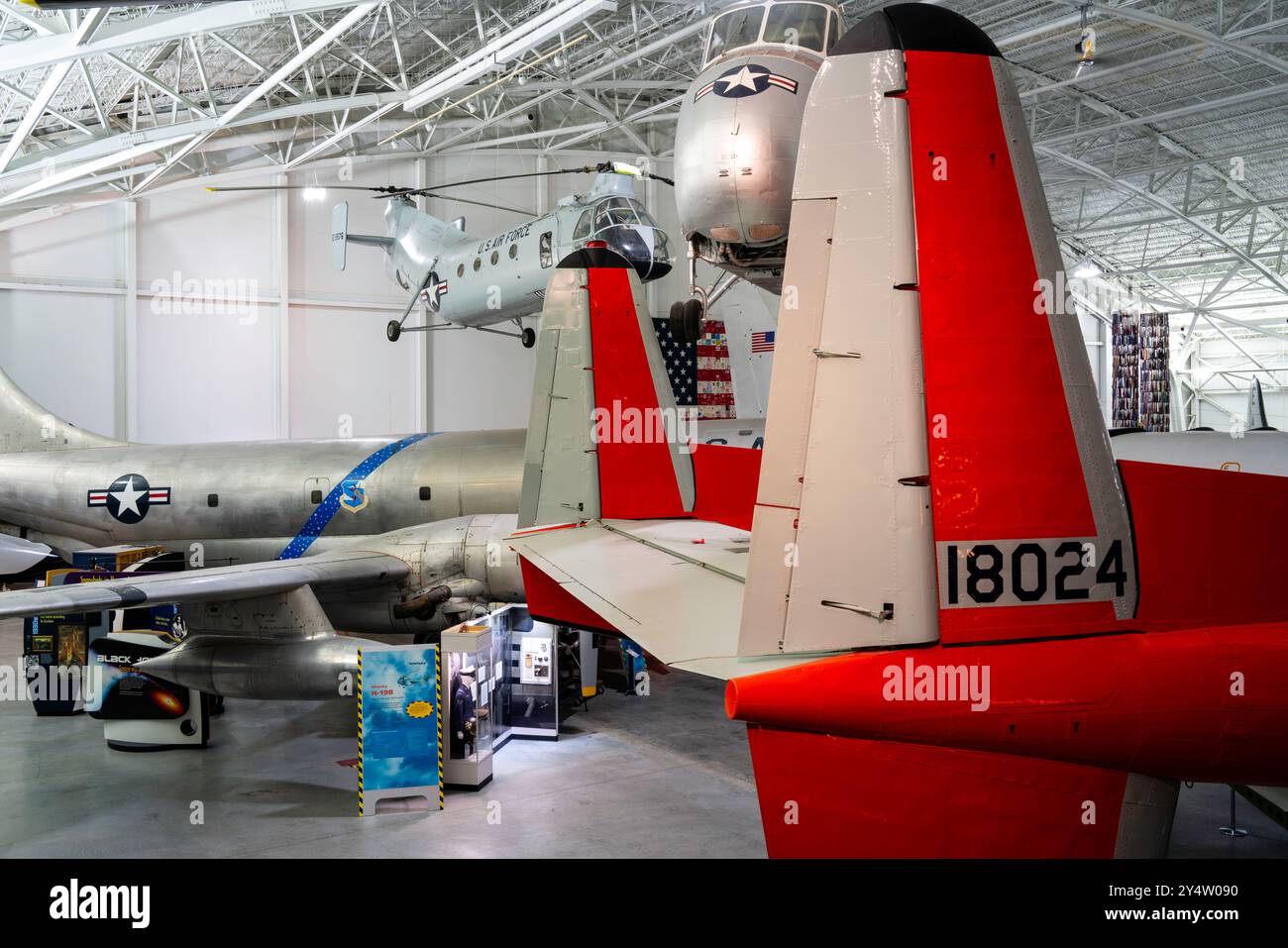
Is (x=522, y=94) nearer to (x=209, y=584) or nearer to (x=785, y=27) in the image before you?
(x=785, y=27)

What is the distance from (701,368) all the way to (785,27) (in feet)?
63.5

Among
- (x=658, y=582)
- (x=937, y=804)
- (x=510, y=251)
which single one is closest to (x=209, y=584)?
(x=658, y=582)

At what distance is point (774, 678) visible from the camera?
9.95 ft

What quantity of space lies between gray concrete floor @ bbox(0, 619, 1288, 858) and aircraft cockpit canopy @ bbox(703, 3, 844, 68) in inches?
281

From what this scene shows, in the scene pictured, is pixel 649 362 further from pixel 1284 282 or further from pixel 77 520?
pixel 1284 282

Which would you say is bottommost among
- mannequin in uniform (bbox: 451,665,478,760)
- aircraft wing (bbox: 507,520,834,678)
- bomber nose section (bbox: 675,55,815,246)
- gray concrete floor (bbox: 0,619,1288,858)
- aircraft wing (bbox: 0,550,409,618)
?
gray concrete floor (bbox: 0,619,1288,858)

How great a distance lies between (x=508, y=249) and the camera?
1816 centimetres

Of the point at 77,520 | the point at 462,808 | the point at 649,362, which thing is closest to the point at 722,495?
the point at 649,362

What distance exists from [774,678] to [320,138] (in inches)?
1104

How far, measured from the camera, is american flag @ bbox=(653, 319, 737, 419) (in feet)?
89.4

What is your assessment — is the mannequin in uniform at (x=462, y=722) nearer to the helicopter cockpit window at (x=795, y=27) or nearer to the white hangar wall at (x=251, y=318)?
the helicopter cockpit window at (x=795, y=27)

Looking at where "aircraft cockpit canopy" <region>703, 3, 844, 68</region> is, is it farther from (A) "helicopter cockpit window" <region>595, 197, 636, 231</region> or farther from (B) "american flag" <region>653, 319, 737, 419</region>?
(B) "american flag" <region>653, 319, 737, 419</region>

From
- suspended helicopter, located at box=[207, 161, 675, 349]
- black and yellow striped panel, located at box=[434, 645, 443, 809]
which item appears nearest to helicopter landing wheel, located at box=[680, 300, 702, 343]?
suspended helicopter, located at box=[207, 161, 675, 349]

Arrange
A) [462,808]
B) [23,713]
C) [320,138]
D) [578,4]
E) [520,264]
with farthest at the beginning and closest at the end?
[320,138] → [520,264] → [578,4] → [23,713] → [462,808]
